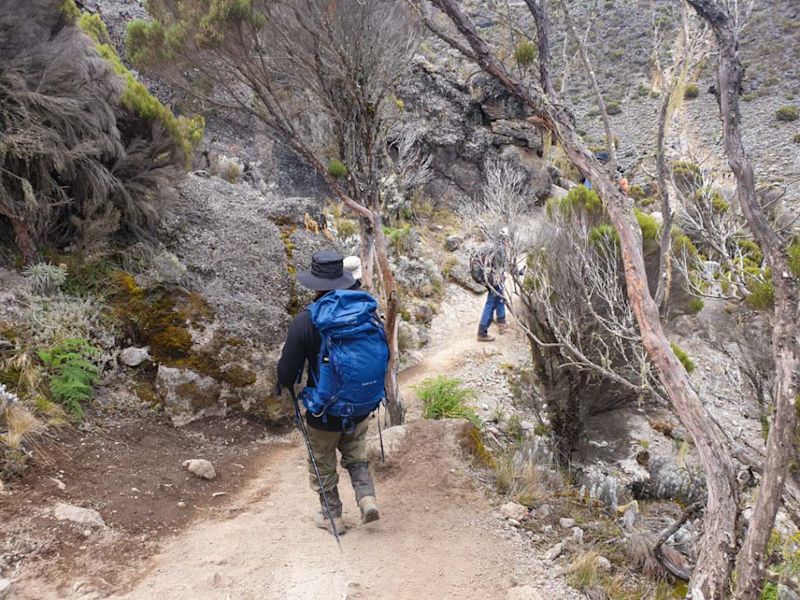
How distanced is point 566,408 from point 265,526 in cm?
444

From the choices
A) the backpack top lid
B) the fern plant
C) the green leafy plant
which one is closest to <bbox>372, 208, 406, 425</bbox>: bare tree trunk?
the backpack top lid

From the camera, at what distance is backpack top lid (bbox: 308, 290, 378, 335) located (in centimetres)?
317

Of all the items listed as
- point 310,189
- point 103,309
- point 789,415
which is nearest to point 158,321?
point 103,309

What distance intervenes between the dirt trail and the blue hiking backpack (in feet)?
3.00

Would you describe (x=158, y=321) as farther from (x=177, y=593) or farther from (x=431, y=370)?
(x=431, y=370)

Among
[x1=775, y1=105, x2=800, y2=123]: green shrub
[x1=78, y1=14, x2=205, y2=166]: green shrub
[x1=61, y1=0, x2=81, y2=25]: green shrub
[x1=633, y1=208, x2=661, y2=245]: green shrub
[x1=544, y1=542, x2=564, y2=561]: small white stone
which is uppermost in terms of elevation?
[x1=775, y1=105, x2=800, y2=123]: green shrub

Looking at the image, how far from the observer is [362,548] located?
3.42 m

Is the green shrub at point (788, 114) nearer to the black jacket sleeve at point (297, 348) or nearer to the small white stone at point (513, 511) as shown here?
the small white stone at point (513, 511)

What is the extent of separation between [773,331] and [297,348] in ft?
8.13

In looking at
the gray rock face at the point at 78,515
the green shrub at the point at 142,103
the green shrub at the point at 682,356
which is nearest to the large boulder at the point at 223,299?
the green shrub at the point at 142,103

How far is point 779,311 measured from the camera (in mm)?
2312

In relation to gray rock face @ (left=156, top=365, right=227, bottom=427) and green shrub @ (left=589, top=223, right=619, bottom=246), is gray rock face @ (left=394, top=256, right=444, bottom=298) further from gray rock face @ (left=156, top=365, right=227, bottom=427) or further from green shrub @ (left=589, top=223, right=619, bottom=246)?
gray rock face @ (left=156, top=365, right=227, bottom=427)

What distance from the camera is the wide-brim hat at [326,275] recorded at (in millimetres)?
3391

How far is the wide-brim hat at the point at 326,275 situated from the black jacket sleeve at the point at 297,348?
0.69 ft
